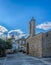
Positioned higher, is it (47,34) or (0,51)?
(47,34)

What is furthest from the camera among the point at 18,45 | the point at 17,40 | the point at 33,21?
the point at 17,40

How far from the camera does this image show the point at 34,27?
168 feet

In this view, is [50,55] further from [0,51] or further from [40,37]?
[0,51]

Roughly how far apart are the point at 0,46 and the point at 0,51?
53.3 inches

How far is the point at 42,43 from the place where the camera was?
3738 centimetres

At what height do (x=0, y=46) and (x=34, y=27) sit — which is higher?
(x=34, y=27)

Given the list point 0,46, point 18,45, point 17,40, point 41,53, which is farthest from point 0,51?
point 17,40

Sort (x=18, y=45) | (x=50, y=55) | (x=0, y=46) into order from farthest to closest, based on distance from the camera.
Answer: (x=18, y=45) → (x=0, y=46) → (x=50, y=55)

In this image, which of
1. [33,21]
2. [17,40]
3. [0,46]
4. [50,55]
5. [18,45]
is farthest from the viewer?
[17,40]

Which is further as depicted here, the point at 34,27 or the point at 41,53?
the point at 34,27

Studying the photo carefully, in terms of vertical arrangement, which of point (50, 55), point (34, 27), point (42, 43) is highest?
point (34, 27)

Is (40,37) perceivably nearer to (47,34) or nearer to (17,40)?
(47,34)

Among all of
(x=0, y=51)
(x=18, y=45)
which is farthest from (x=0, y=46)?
(x=18, y=45)

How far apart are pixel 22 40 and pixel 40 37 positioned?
6482 centimetres
